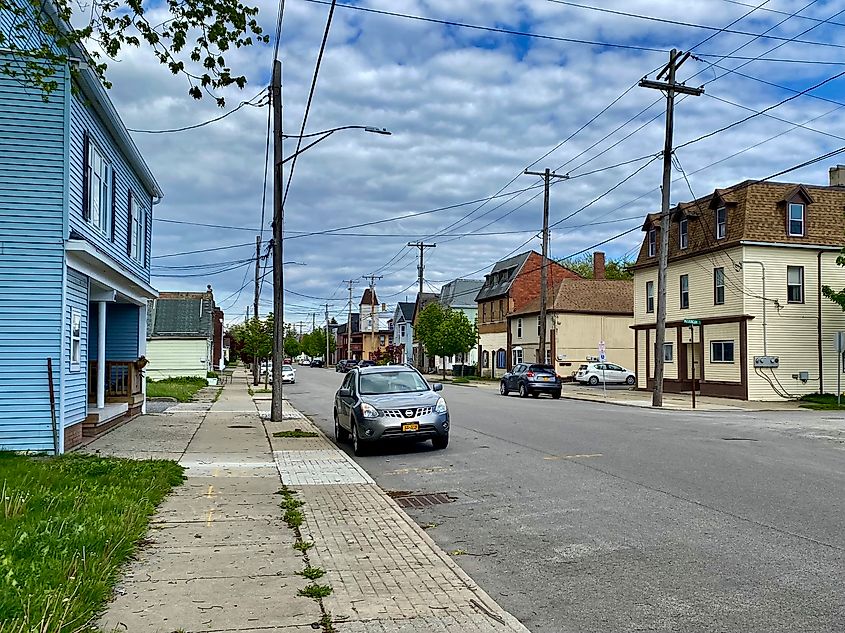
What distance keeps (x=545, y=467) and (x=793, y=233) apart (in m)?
25.9

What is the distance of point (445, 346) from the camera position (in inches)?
2500

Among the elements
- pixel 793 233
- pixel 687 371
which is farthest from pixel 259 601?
pixel 687 371

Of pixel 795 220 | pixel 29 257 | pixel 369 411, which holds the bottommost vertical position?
pixel 369 411

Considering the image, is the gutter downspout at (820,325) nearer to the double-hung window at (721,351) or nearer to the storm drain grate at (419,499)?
the double-hung window at (721,351)

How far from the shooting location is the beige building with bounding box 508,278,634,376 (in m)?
56.6

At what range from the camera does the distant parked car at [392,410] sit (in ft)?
50.1

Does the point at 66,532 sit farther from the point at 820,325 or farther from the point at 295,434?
the point at 820,325

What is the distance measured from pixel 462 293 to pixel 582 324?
31.0 metres

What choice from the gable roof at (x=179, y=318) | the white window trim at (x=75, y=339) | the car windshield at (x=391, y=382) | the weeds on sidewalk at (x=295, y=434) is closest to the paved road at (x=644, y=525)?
the car windshield at (x=391, y=382)

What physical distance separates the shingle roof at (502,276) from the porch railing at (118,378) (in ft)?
147

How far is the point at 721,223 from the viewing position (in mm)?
36062

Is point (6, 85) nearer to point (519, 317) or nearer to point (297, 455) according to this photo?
point (297, 455)

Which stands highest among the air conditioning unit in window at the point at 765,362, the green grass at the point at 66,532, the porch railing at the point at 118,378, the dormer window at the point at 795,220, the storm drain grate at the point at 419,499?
the dormer window at the point at 795,220

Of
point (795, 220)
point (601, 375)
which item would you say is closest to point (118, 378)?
point (795, 220)
